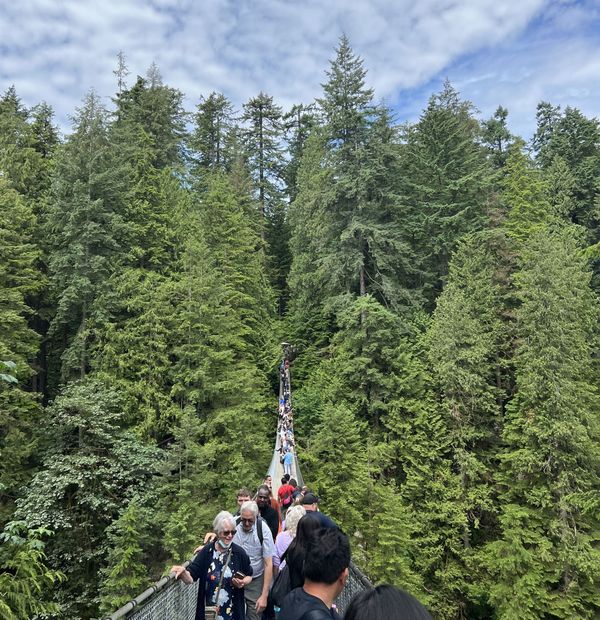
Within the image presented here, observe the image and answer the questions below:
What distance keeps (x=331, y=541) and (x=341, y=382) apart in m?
15.3

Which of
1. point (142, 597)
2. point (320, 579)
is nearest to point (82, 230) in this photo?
point (142, 597)

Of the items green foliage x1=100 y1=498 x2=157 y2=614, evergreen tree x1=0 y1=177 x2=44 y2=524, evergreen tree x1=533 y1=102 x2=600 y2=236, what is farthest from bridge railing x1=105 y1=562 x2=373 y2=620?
evergreen tree x1=533 y1=102 x2=600 y2=236

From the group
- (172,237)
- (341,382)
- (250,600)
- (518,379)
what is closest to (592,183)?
(518,379)

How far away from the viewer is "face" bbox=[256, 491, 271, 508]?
165 inches

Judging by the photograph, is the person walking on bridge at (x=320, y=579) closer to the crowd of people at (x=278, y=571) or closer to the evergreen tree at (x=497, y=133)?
the crowd of people at (x=278, y=571)

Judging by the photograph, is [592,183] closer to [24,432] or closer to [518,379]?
[518,379]

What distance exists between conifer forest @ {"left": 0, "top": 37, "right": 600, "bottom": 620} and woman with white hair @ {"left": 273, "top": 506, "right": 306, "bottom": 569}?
8.54m

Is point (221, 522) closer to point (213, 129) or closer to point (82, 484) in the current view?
point (82, 484)

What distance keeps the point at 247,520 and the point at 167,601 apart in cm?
82

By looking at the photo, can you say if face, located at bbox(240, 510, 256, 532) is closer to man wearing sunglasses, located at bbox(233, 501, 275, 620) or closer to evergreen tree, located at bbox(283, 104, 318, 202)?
man wearing sunglasses, located at bbox(233, 501, 275, 620)

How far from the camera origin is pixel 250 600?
3045mm

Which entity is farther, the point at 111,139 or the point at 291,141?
the point at 291,141

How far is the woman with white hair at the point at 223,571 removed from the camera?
285 centimetres

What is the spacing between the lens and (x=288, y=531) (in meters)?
3.19
